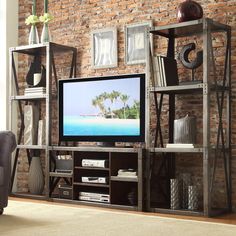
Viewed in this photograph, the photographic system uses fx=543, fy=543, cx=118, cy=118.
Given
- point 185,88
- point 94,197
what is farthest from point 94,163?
point 185,88

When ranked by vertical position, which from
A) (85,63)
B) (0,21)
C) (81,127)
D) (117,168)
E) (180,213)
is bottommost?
(180,213)

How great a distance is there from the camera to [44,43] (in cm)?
663

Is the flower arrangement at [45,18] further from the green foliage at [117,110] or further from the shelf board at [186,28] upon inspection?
the shelf board at [186,28]

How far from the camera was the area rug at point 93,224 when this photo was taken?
14.0 ft

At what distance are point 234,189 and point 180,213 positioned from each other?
2.19 feet

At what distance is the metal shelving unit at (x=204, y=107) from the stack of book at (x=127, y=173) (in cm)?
17

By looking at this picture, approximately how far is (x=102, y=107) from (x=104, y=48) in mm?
842

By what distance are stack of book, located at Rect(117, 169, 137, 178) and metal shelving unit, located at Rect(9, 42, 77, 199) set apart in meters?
1.02

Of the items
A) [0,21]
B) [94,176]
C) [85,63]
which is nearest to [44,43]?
[85,63]

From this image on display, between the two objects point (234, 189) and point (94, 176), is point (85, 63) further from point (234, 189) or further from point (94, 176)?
point (234, 189)

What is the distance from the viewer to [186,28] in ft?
18.4

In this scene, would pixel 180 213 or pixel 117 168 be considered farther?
pixel 117 168

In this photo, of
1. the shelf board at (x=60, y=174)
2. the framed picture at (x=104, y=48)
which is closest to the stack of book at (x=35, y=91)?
the framed picture at (x=104, y=48)

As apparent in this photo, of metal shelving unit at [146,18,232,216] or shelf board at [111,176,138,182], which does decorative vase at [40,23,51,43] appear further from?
shelf board at [111,176,138,182]
